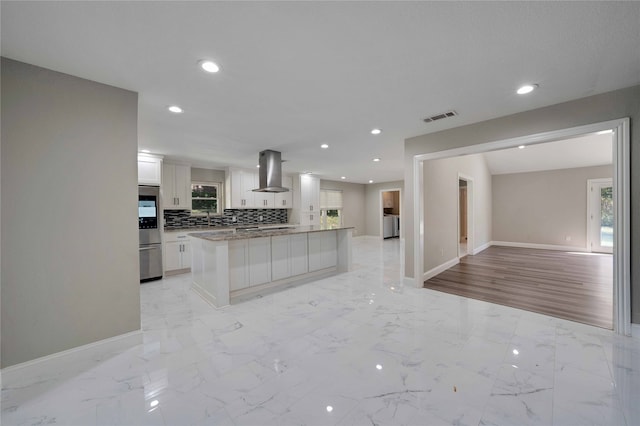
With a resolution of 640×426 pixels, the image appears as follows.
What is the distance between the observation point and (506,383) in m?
1.82

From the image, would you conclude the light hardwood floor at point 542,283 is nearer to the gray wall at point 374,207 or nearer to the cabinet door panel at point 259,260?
the cabinet door panel at point 259,260

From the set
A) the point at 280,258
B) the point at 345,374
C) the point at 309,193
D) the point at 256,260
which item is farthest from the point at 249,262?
the point at 309,193

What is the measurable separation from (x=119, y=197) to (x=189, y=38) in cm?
155

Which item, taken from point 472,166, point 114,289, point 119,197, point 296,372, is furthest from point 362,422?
point 472,166

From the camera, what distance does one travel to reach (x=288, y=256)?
4305 mm

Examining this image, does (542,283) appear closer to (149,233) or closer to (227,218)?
(227,218)

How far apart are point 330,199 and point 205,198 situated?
15.7 feet

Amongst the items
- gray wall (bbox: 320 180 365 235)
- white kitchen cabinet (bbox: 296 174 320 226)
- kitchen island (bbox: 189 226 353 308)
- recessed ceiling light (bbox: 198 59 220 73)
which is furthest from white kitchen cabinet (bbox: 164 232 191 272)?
gray wall (bbox: 320 180 365 235)

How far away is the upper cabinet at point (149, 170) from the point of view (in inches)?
183

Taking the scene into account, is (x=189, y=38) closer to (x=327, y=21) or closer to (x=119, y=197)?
(x=327, y=21)

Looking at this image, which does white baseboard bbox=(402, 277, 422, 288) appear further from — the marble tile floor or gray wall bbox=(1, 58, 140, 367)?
gray wall bbox=(1, 58, 140, 367)

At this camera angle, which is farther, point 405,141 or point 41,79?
point 405,141

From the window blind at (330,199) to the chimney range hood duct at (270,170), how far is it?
469 cm

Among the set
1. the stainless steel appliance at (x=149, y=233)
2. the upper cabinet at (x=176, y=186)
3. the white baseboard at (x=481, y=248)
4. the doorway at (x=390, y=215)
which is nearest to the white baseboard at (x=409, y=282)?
the white baseboard at (x=481, y=248)
